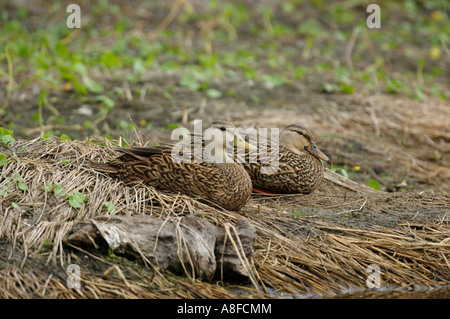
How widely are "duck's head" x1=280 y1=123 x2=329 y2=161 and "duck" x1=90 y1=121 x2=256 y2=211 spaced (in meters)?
1.17

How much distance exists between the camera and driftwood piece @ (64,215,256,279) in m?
4.12

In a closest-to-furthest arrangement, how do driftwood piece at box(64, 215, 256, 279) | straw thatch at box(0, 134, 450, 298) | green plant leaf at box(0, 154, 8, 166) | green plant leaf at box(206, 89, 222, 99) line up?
straw thatch at box(0, 134, 450, 298) < driftwood piece at box(64, 215, 256, 279) < green plant leaf at box(0, 154, 8, 166) < green plant leaf at box(206, 89, 222, 99)

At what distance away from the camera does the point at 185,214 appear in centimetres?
460

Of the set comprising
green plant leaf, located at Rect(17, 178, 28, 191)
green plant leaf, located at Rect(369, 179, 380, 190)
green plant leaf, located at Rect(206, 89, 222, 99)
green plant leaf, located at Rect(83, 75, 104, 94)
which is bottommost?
green plant leaf, located at Rect(369, 179, 380, 190)

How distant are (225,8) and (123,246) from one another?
9633mm

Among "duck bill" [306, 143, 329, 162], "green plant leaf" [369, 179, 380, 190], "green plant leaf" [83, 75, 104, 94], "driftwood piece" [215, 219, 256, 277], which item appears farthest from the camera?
"green plant leaf" [83, 75, 104, 94]

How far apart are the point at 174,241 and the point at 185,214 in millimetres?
409

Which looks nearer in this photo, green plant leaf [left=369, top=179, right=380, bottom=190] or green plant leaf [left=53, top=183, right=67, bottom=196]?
green plant leaf [left=53, top=183, right=67, bottom=196]

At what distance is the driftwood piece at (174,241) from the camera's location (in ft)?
13.5

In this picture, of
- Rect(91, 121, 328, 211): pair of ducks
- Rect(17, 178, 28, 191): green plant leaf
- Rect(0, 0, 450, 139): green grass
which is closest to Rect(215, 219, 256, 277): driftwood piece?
Rect(91, 121, 328, 211): pair of ducks

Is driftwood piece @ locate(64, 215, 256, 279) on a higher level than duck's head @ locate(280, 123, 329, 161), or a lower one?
lower

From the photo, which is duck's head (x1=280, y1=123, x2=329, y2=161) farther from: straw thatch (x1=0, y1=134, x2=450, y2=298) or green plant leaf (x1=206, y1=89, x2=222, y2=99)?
green plant leaf (x1=206, y1=89, x2=222, y2=99)

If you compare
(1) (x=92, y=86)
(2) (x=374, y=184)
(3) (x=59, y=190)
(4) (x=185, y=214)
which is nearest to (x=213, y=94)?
(1) (x=92, y=86)
